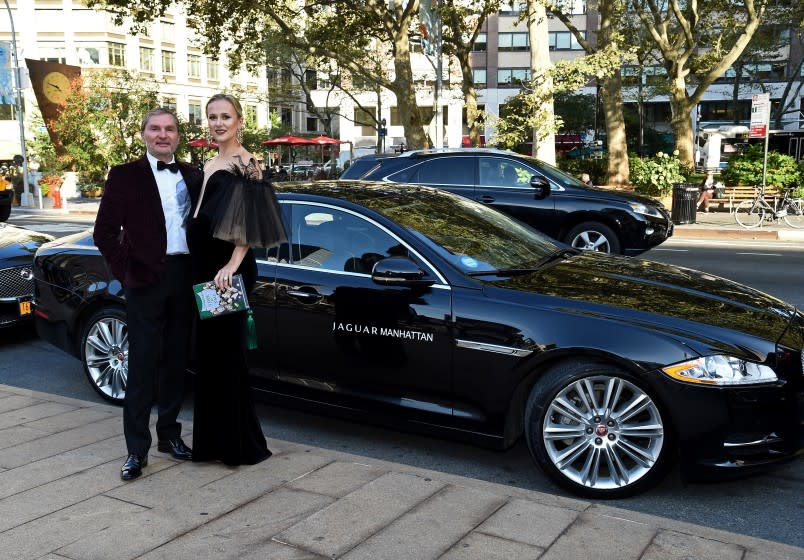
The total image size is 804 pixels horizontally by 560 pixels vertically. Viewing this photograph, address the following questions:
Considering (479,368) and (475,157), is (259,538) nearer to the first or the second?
(479,368)

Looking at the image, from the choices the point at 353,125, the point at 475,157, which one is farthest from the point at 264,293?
the point at 353,125

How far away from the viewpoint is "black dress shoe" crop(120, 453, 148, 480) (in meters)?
3.96

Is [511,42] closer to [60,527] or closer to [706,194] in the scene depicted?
[706,194]

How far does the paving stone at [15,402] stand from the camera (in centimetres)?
521

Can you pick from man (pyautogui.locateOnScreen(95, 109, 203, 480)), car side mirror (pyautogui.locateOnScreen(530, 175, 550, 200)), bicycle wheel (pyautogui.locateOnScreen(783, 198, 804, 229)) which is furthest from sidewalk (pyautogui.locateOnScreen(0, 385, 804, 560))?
bicycle wheel (pyautogui.locateOnScreen(783, 198, 804, 229))

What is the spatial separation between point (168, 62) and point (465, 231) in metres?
75.4

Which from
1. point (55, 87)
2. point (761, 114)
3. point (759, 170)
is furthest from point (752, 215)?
point (55, 87)

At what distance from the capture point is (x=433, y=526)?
3.34m

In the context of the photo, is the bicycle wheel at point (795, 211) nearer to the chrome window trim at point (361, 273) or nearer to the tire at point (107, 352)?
the chrome window trim at point (361, 273)

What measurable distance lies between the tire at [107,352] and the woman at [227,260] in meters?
1.71

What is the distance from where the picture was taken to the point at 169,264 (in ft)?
13.6

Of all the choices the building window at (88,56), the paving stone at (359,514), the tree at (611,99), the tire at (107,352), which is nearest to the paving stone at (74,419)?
the tire at (107,352)

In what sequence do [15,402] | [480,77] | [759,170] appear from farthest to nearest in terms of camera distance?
[480,77]
[759,170]
[15,402]

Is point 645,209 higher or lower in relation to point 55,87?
lower
